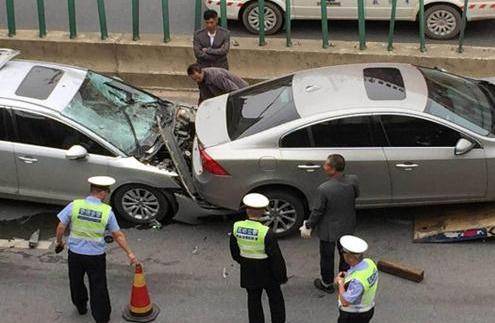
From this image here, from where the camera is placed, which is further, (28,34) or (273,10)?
(273,10)

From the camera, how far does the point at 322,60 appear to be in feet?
35.2

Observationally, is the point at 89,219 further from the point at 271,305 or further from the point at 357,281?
the point at 357,281

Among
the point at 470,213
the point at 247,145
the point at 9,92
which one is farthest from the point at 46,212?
the point at 470,213

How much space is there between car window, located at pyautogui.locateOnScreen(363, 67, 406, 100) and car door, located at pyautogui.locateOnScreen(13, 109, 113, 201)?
2.88 metres

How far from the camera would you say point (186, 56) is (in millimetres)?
10992

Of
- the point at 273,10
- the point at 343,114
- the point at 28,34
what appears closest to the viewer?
the point at 343,114

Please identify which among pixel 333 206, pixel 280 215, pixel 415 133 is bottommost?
pixel 280 215

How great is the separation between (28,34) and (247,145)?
5.63 metres

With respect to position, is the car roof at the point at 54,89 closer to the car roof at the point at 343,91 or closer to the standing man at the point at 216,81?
the standing man at the point at 216,81

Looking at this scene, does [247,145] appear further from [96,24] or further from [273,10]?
[96,24]

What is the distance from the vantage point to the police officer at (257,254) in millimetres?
5703

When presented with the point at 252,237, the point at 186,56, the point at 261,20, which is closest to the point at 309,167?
the point at 252,237

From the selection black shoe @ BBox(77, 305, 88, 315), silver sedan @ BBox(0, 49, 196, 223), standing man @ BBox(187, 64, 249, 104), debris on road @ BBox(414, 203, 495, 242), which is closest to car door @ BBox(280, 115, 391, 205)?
debris on road @ BBox(414, 203, 495, 242)

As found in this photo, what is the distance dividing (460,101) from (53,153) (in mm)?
4393
